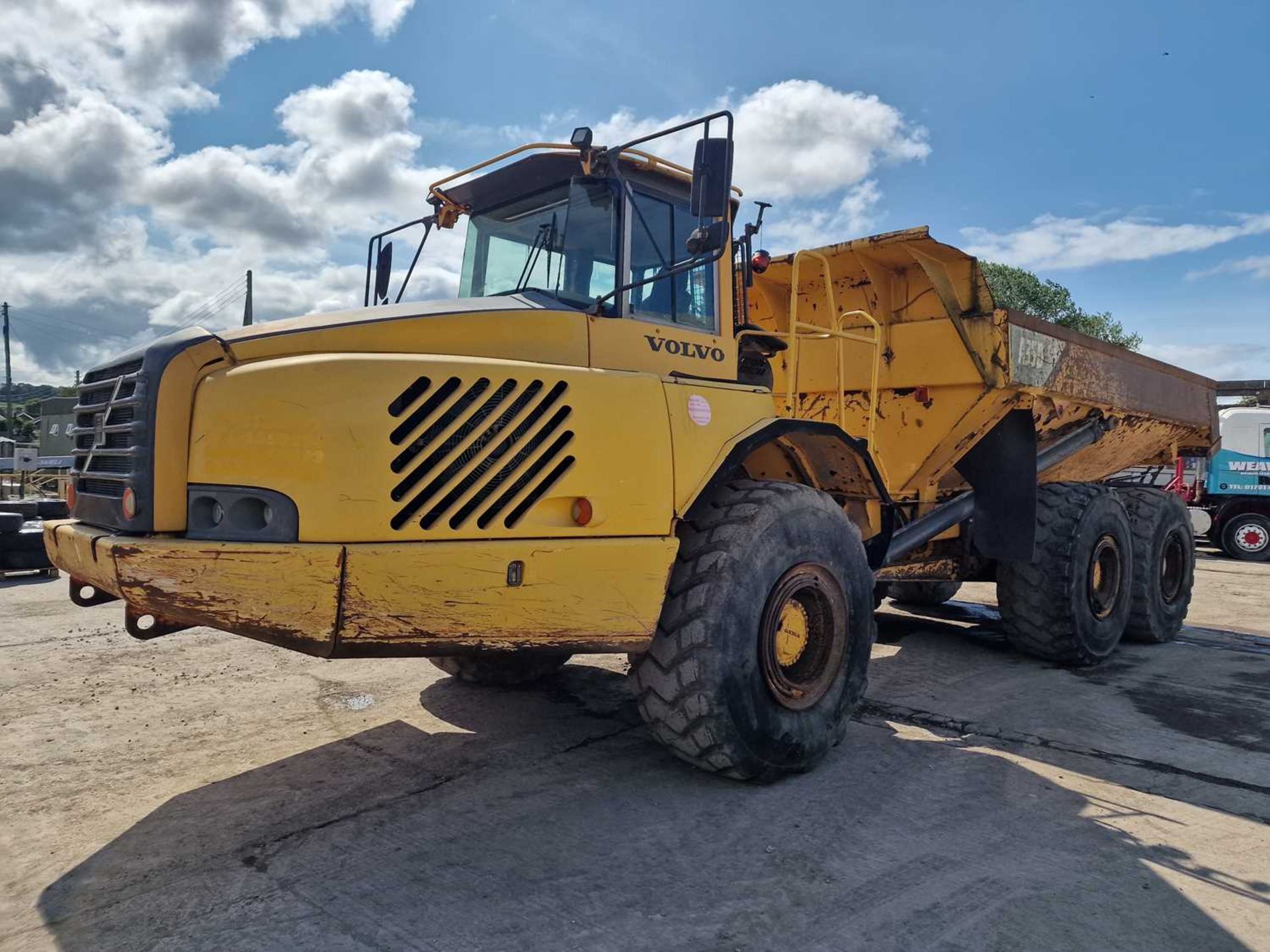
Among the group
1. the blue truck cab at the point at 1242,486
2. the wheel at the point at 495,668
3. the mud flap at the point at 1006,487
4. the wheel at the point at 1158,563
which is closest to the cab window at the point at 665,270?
the wheel at the point at 495,668

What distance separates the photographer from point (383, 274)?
16.7 ft

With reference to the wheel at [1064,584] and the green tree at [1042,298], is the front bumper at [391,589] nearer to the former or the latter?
the wheel at [1064,584]

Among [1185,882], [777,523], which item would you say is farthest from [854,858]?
[777,523]

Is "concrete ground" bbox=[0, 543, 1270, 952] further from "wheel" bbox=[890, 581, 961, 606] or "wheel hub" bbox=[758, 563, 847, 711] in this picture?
"wheel" bbox=[890, 581, 961, 606]

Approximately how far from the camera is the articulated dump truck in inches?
123

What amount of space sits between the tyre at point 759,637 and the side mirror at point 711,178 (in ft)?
4.06

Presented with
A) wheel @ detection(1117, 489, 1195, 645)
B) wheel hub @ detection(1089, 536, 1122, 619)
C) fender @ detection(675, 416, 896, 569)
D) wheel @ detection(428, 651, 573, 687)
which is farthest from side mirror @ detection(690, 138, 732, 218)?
wheel @ detection(1117, 489, 1195, 645)

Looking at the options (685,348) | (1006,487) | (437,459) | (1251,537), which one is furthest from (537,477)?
(1251,537)

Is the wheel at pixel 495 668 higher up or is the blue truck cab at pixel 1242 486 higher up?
the blue truck cab at pixel 1242 486

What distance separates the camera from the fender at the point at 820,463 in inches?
165

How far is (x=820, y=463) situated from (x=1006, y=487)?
2.42m

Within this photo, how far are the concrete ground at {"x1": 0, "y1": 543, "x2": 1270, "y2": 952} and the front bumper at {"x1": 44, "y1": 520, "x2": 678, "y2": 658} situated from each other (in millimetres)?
762

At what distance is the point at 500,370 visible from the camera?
11.0ft

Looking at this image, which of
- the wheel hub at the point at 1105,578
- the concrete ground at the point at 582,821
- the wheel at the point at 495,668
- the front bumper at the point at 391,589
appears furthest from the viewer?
the wheel hub at the point at 1105,578
